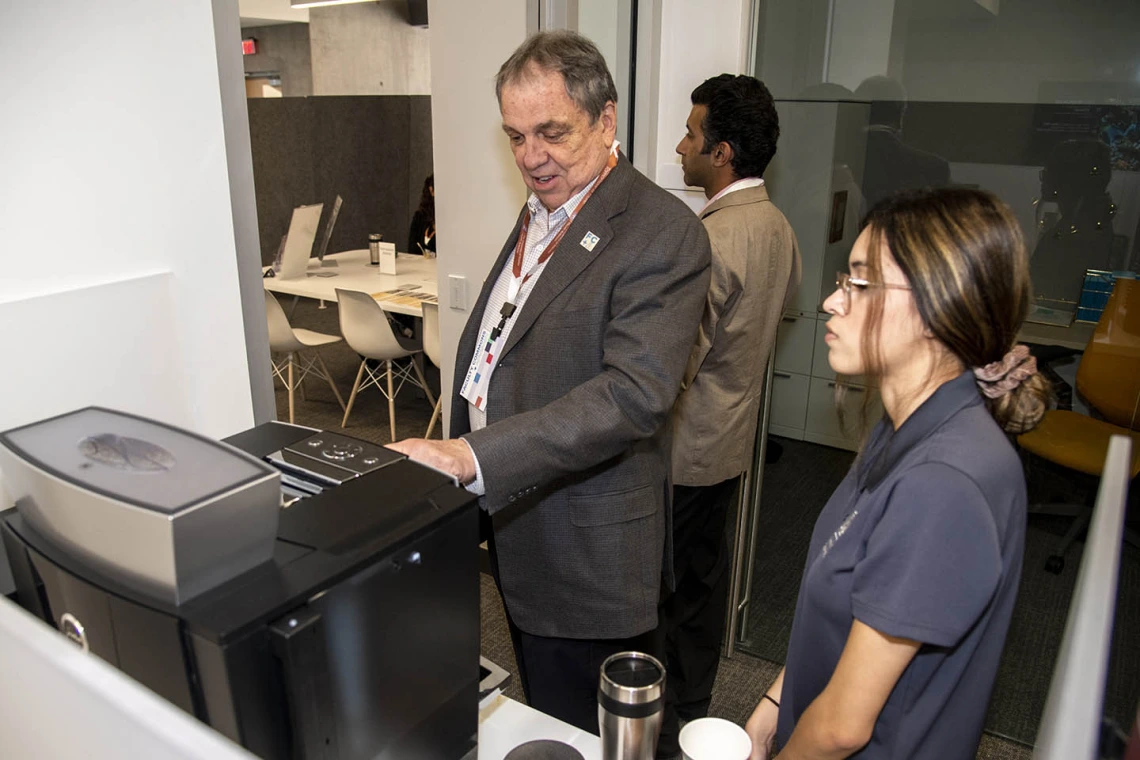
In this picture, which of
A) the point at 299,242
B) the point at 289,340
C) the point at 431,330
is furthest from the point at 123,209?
the point at 299,242

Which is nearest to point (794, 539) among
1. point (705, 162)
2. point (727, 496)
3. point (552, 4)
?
point (727, 496)

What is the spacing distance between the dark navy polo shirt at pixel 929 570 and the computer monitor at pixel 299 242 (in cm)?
433

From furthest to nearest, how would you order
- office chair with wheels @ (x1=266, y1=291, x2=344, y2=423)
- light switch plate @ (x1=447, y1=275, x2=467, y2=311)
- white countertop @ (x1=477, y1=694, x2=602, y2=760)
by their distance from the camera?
1. office chair with wheels @ (x1=266, y1=291, x2=344, y2=423)
2. light switch plate @ (x1=447, y1=275, x2=467, y2=311)
3. white countertop @ (x1=477, y1=694, x2=602, y2=760)

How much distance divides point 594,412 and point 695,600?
52.0 inches

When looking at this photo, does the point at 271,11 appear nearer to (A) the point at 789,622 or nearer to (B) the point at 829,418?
(B) the point at 829,418

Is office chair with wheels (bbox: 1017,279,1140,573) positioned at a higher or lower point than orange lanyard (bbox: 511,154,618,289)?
lower

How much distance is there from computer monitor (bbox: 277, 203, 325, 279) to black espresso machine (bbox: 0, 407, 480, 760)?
14.1 feet

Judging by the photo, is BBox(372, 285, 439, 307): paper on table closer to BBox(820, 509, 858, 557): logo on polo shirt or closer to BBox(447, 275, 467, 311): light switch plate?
BBox(447, 275, 467, 311): light switch plate

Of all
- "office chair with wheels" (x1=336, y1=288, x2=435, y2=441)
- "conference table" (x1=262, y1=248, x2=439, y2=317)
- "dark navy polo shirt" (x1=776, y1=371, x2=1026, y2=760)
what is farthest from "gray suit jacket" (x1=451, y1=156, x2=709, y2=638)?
Result: "office chair with wheels" (x1=336, y1=288, x2=435, y2=441)

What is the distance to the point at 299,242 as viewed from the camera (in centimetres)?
504

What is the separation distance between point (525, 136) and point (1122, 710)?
2370mm

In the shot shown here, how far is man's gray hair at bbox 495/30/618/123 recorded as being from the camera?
1488 millimetres

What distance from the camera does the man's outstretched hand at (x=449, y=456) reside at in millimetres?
1196

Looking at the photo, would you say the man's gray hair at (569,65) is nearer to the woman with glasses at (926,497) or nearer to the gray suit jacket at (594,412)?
the gray suit jacket at (594,412)
